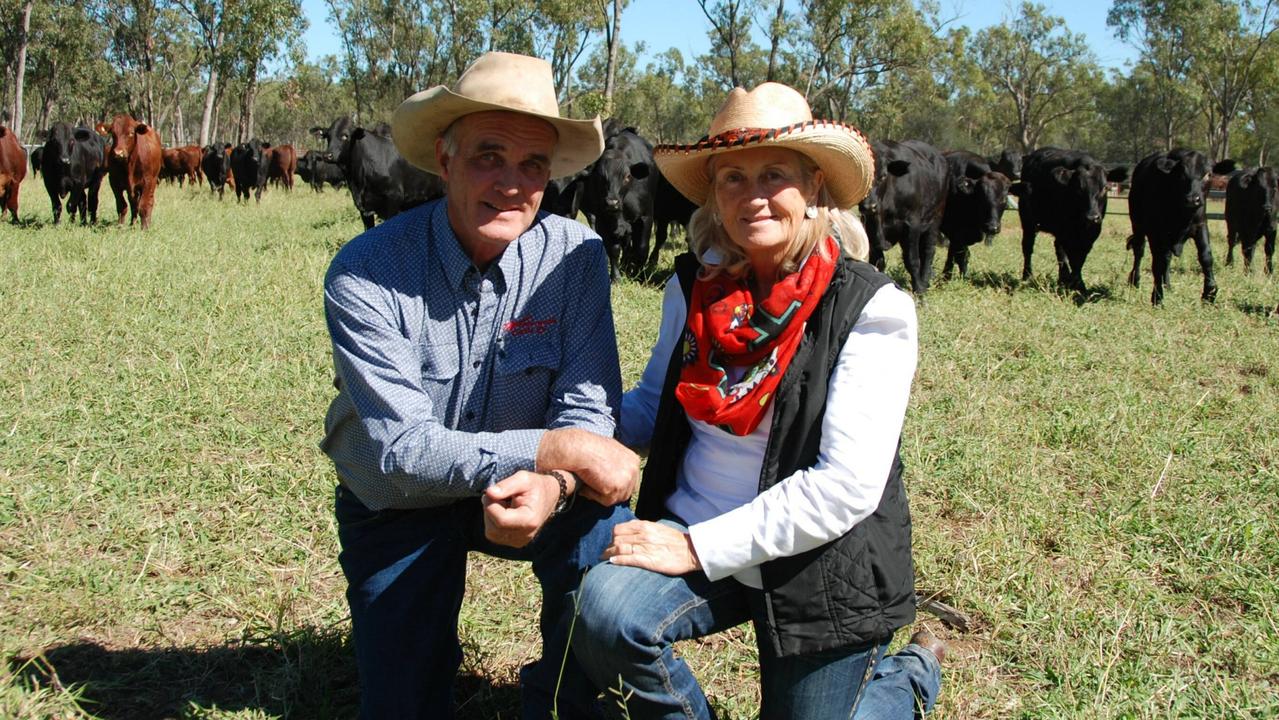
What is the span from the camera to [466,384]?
271 cm

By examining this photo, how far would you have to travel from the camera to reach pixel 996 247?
17344 mm

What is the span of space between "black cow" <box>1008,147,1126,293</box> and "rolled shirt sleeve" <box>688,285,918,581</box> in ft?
31.5

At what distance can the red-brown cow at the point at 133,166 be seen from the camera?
14.6 meters

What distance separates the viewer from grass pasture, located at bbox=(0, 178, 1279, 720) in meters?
3.06

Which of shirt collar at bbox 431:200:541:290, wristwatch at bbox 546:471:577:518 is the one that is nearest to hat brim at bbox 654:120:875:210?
shirt collar at bbox 431:200:541:290

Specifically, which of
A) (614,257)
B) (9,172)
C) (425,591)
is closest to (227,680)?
(425,591)

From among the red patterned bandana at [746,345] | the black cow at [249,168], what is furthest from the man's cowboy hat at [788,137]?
A: the black cow at [249,168]

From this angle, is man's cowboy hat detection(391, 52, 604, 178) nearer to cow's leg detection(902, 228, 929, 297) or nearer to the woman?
the woman

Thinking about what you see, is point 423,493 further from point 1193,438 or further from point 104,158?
point 104,158

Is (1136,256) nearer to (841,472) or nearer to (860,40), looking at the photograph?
(841,472)

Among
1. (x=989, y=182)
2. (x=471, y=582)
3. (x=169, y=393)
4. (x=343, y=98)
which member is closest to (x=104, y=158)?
(x=169, y=393)

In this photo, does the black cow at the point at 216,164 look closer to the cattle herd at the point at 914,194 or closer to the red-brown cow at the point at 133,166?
the cattle herd at the point at 914,194

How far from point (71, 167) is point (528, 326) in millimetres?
14290

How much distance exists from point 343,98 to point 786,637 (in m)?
81.7
